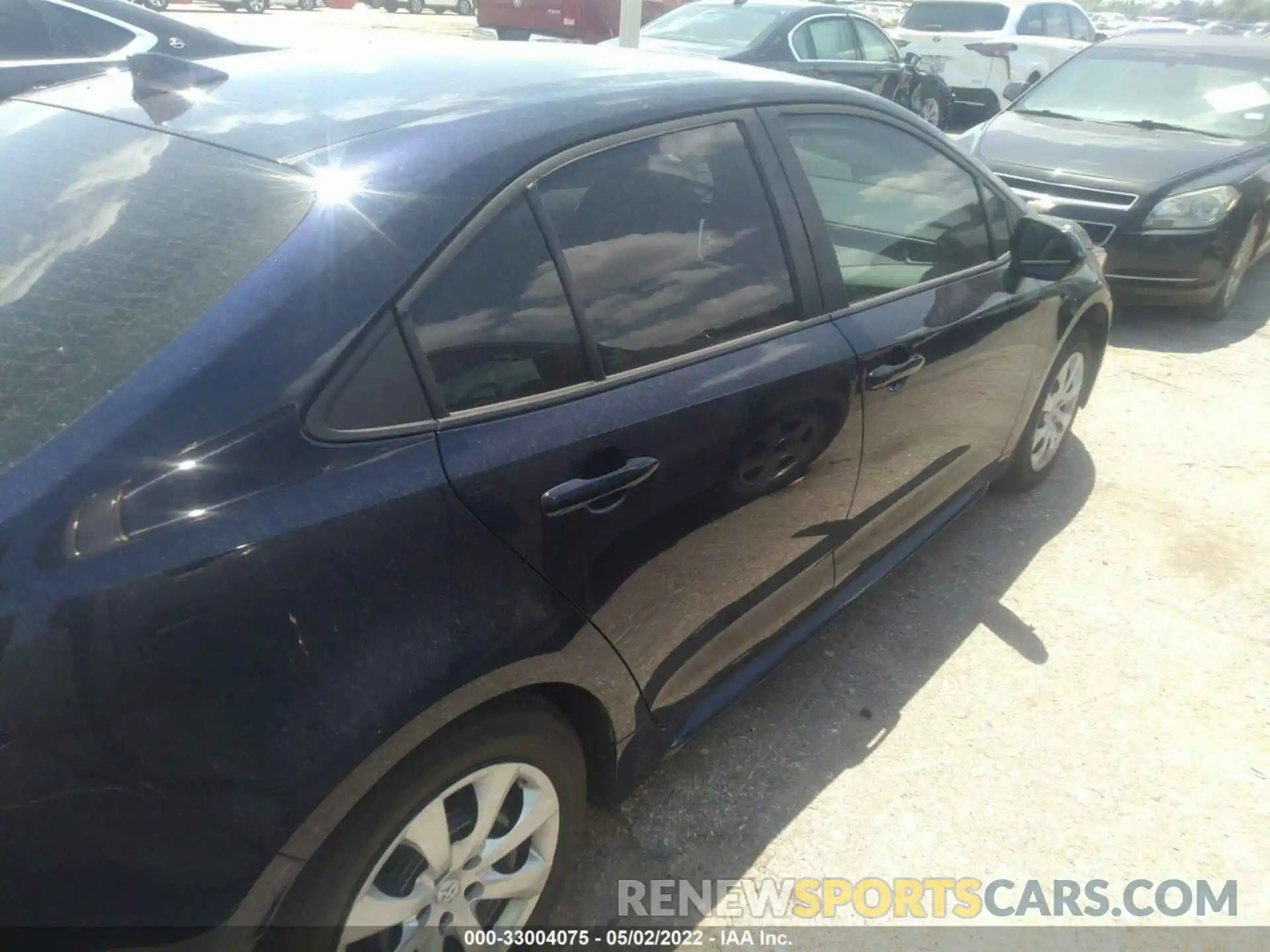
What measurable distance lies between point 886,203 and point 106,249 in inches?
80.7

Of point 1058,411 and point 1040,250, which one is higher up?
point 1040,250

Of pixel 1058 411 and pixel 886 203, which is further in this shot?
pixel 1058 411

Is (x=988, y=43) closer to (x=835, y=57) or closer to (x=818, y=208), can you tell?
(x=835, y=57)

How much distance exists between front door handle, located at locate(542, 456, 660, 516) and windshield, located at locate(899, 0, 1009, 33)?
43.4 ft

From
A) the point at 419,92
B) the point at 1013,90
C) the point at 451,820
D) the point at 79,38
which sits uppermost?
the point at 419,92

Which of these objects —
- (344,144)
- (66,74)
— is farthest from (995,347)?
(66,74)

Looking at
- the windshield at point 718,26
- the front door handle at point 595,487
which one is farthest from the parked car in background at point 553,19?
the front door handle at point 595,487

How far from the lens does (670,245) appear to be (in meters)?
2.11

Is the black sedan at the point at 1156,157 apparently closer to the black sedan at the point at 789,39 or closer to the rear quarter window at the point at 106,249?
the black sedan at the point at 789,39

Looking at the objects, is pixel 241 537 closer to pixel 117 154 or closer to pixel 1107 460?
pixel 117 154

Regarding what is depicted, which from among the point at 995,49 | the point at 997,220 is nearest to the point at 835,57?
the point at 995,49

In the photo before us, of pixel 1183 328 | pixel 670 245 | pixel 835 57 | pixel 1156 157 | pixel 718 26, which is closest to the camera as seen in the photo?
pixel 670 245

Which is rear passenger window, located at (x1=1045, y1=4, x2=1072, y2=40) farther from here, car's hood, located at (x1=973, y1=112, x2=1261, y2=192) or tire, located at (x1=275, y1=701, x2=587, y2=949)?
tire, located at (x1=275, y1=701, x2=587, y2=949)

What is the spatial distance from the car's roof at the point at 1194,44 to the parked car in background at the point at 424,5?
25.5 metres
